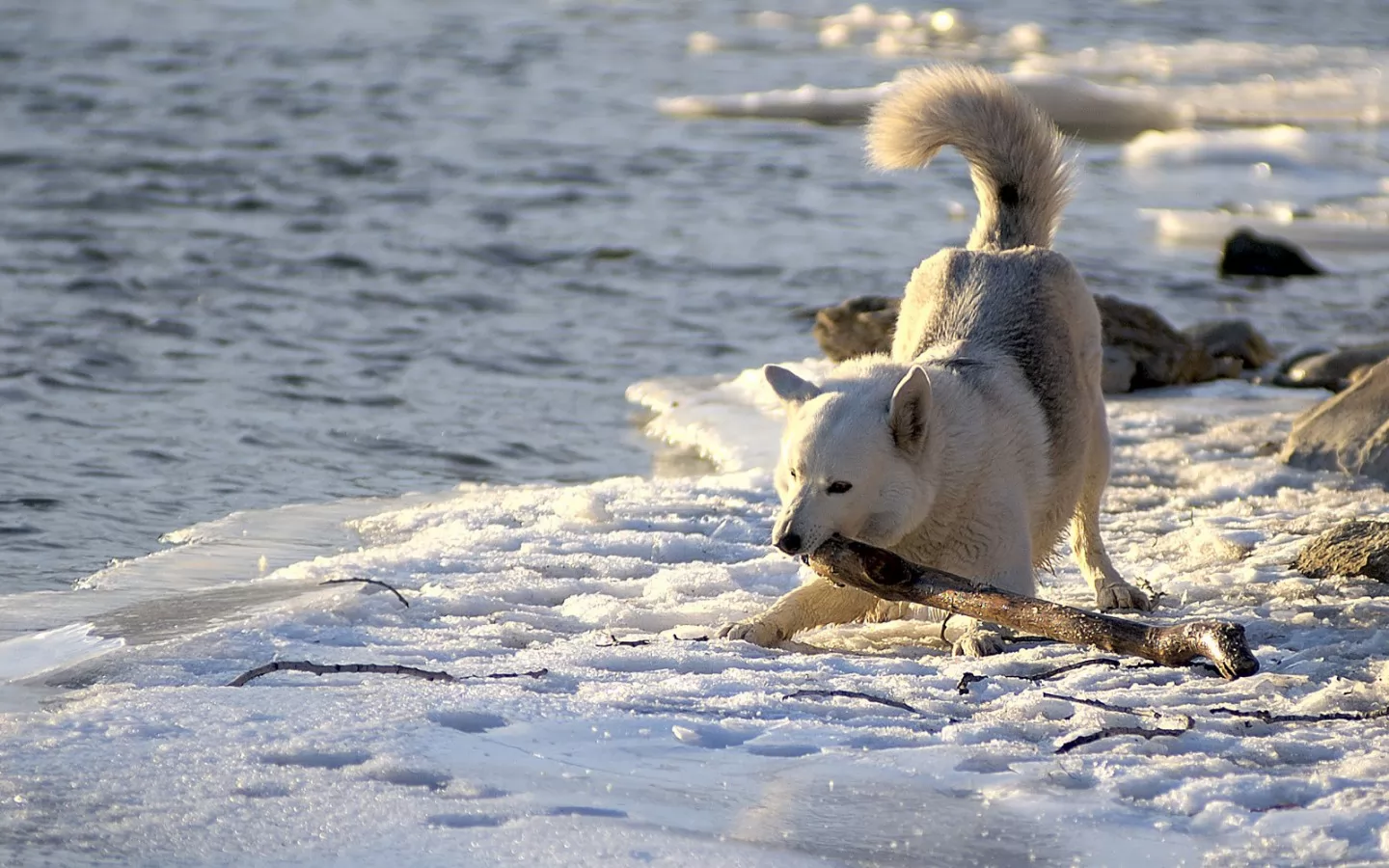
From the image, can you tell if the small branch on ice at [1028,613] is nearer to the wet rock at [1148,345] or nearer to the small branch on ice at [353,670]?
the small branch on ice at [353,670]

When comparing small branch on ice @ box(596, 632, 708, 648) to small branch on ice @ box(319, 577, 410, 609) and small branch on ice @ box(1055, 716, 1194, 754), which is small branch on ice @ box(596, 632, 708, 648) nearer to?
small branch on ice @ box(319, 577, 410, 609)

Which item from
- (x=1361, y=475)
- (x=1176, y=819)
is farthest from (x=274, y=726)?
(x=1361, y=475)

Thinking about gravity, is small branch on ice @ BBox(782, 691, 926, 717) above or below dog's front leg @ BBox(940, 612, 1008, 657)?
above

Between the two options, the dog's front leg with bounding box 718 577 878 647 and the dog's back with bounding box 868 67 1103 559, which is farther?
the dog's back with bounding box 868 67 1103 559

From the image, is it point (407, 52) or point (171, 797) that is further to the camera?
point (407, 52)

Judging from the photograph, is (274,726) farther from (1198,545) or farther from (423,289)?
(423,289)

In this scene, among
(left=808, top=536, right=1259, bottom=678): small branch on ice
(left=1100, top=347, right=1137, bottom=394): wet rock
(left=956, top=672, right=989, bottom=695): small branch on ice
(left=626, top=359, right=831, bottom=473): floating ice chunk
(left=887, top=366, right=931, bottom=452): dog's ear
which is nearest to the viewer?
(left=808, top=536, right=1259, bottom=678): small branch on ice

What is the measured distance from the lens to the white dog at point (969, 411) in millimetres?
5266

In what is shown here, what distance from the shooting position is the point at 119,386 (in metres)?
9.51

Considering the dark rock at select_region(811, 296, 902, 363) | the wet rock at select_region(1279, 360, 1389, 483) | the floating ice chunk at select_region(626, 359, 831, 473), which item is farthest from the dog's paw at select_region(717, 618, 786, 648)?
the dark rock at select_region(811, 296, 902, 363)

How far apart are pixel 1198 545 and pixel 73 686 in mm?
4084

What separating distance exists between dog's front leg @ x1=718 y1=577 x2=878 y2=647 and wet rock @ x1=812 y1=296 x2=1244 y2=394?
4.40 meters

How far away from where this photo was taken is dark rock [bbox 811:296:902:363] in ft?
33.0

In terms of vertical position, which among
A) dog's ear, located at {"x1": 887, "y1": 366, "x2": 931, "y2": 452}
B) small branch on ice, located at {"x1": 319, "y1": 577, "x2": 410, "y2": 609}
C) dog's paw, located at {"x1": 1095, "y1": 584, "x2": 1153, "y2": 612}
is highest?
dog's ear, located at {"x1": 887, "y1": 366, "x2": 931, "y2": 452}
